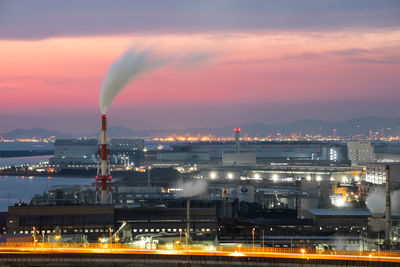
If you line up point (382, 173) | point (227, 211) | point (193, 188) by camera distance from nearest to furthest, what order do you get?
point (227, 211)
point (382, 173)
point (193, 188)

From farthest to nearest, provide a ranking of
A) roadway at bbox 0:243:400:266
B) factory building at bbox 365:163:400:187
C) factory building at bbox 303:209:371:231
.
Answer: factory building at bbox 365:163:400:187 < factory building at bbox 303:209:371:231 < roadway at bbox 0:243:400:266

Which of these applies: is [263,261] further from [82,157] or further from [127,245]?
[82,157]

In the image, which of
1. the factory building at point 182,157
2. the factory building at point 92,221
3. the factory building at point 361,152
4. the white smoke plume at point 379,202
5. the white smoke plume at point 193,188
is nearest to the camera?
the factory building at point 92,221

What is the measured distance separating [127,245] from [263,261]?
2.69m

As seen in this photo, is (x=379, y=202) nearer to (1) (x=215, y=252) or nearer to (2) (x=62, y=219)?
(2) (x=62, y=219)

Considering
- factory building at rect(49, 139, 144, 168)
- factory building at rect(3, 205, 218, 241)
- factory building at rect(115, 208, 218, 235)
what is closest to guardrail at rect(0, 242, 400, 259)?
factory building at rect(3, 205, 218, 241)

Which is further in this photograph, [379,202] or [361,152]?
[361,152]

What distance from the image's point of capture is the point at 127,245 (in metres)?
12.6

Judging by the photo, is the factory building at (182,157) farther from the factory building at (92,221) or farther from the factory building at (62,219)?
the factory building at (62,219)

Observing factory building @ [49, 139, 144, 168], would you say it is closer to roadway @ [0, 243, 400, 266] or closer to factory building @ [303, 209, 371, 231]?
factory building @ [303, 209, 371, 231]

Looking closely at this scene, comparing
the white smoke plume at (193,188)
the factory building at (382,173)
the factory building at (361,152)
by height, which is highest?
the factory building at (361,152)

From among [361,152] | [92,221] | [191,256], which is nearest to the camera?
[191,256]

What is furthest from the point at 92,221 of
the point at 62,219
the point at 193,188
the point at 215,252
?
the point at 193,188

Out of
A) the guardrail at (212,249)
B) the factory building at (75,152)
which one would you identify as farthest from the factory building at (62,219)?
the factory building at (75,152)
